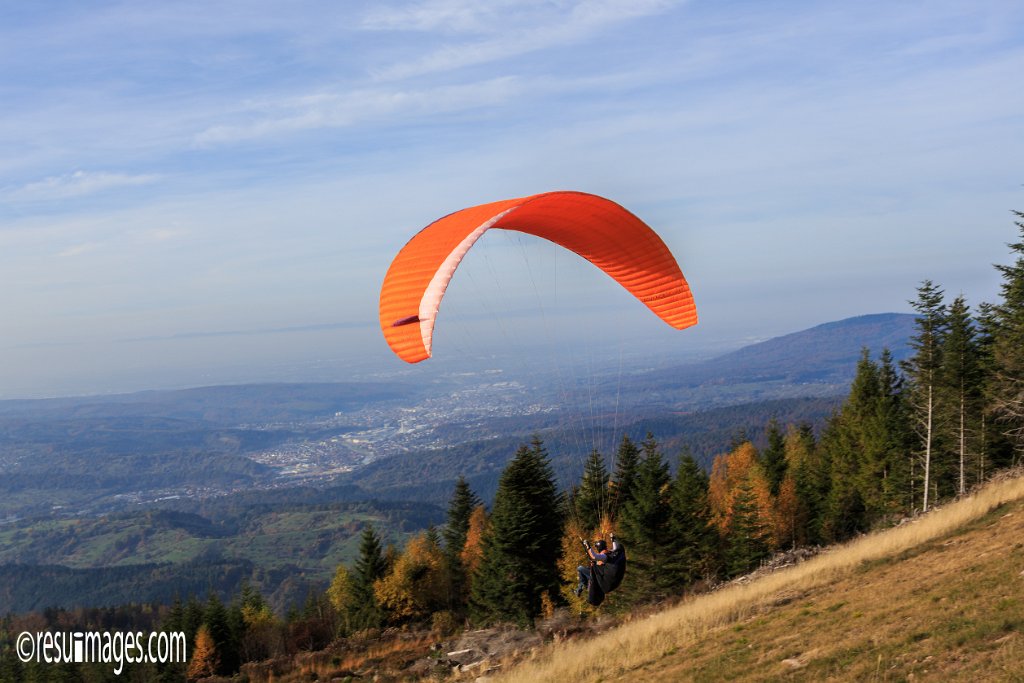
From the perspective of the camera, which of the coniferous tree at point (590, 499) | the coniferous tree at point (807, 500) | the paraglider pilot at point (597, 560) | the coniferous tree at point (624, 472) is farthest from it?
the coniferous tree at point (807, 500)

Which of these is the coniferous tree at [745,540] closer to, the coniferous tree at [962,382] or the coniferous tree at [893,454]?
the coniferous tree at [893,454]

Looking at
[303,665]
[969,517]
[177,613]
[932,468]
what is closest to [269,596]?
[177,613]

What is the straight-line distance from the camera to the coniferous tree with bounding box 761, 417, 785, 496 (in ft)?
162

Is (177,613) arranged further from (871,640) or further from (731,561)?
(871,640)

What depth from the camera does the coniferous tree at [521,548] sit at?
37.4 m

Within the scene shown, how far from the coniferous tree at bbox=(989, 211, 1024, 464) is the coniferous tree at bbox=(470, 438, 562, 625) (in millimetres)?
20058

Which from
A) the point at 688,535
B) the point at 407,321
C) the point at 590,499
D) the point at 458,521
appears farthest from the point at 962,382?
the point at 458,521

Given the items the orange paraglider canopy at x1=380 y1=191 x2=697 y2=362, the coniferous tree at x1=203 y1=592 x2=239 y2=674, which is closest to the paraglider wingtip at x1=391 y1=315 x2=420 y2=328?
the orange paraglider canopy at x1=380 y1=191 x2=697 y2=362

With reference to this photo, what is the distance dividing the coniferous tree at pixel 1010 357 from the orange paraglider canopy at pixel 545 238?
16.3 metres

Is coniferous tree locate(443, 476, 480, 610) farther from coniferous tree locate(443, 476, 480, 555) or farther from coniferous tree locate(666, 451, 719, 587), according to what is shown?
coniferous tree locate(666, 451, 719, 587)

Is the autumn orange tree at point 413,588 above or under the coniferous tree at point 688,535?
under

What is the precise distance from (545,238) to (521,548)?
75.6 ft
